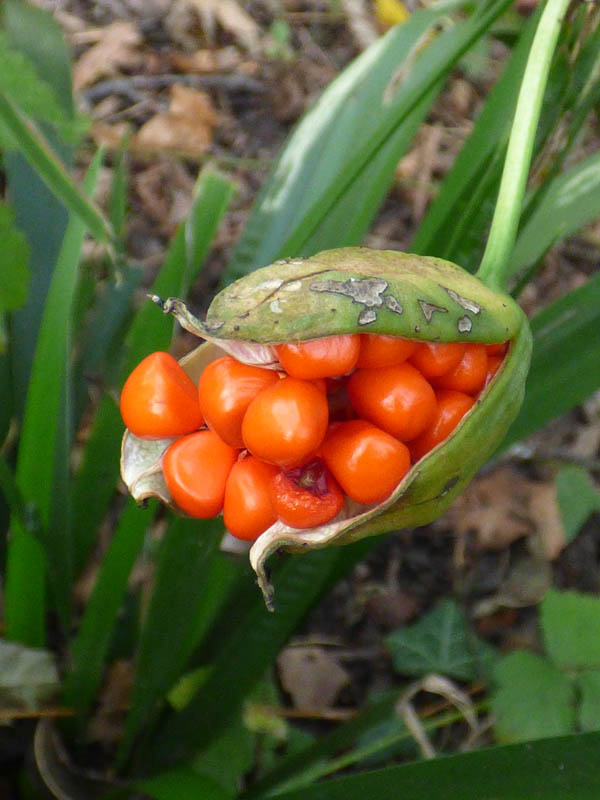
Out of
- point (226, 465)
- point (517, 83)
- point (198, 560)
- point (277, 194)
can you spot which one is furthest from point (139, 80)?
point (226, 465)

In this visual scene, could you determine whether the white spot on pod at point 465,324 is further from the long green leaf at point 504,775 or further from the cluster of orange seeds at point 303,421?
the long green leaf at point 504,775

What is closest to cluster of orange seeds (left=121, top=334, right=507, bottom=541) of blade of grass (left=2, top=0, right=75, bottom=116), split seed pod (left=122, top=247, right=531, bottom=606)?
split seed pod (left=122, top=247, right=531, bottom=606)

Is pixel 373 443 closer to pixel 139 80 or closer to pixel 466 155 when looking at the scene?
pixel 466 155

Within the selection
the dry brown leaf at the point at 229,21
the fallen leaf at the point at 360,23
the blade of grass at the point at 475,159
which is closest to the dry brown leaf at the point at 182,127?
the dry brown leaf at the point at 229,21

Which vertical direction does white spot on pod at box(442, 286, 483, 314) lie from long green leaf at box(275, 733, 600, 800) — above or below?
above

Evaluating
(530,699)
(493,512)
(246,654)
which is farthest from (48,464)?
(493,512)

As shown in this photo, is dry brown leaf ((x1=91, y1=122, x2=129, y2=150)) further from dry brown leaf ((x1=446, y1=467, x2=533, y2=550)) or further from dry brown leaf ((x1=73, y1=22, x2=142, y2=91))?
dry brown leaf ((x1=446, y1=467, x2=533, y2=550))
